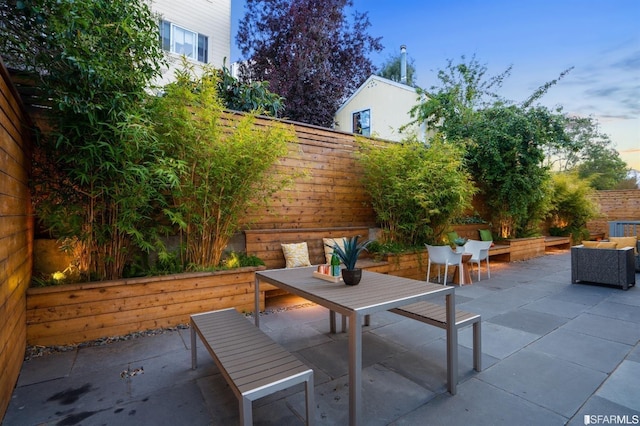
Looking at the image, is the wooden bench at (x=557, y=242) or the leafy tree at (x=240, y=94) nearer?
the leafy tree at (x=240, y=94)

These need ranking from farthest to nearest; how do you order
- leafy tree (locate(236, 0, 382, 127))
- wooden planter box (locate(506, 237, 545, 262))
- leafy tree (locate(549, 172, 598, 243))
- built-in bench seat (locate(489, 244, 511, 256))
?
leafy tree (locate(236, 0, 382, 127)) → leafy tree (locate(549, 172, 598, 243)) → wooden planter box (locate(506, 237, 545, 262)) → built-in bench seat (locate(489, 244, 511, 256))

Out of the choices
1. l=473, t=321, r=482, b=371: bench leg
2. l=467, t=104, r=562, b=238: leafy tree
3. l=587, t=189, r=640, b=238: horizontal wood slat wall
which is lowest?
l=473, t=321, r=482, b=371: bench leg

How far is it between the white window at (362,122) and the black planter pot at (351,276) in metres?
8.66

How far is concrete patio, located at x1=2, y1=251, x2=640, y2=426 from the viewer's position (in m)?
1.66

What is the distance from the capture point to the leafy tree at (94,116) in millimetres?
2113

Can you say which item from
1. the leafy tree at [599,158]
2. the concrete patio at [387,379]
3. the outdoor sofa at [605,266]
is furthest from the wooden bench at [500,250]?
the leafy tree at [599,158]

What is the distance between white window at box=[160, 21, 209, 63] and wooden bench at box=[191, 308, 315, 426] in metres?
8.51

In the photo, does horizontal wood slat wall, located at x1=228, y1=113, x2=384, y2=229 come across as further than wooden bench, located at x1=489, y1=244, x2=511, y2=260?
No

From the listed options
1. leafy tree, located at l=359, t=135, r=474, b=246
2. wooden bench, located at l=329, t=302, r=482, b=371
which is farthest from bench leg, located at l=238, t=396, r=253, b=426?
leafy tree, located at l=359, t=135, r=474, b=246

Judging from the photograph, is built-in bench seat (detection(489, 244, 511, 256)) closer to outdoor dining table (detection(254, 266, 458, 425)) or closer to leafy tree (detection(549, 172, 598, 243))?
leafy tree (detection(549, 172, 598, 243))

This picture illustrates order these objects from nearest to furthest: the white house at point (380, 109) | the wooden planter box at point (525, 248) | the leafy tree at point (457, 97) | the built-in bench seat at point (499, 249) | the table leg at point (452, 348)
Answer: the table leg at point (452, 348) → the built-in bench seat at point (499, 249) → the wooden planter box at point (525, 248) → the leafy tree at point (457, 97) → the white house at point (380, 109)

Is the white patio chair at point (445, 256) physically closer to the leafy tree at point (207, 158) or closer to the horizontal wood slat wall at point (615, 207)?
the leafy tree at point (207, 158)

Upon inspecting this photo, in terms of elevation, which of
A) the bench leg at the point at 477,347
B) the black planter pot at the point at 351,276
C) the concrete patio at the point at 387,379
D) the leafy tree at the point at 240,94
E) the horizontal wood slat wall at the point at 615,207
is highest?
the leafy tree at the point at 240,94

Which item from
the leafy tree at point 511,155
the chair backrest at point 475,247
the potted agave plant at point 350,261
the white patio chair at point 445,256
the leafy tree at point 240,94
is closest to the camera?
the potted agave plant at point 350,261
